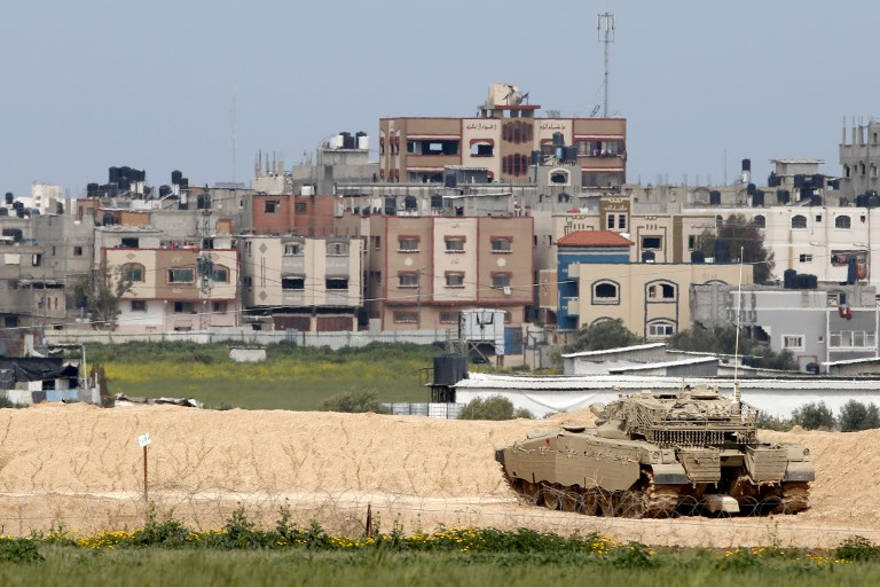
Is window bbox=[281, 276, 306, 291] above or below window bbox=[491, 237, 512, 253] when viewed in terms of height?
below

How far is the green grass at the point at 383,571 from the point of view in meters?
→ 22.5

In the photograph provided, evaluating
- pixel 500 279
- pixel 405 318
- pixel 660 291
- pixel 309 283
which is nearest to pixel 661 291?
pixel 660 291

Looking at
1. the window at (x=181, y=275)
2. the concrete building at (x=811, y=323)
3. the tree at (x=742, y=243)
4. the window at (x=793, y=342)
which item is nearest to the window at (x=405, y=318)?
the window at (x=181, y=275)

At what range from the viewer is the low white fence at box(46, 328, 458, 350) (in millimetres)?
93875

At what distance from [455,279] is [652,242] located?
43.3 ft

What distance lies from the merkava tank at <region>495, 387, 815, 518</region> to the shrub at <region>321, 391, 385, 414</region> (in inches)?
1005

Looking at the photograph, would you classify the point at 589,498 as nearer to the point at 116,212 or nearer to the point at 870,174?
the point at 116,212

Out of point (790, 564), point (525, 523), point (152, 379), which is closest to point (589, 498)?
point (525, 523)

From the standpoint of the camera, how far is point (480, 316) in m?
95.2

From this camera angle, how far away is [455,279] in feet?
346

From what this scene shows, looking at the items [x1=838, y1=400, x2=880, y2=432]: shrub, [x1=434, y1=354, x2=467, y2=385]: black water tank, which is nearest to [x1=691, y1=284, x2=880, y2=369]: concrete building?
[x1=838, y1=400, x2=880, y2=432]: shrub

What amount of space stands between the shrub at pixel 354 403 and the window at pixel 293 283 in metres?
39.4

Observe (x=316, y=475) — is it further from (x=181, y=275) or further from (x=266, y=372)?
(x=181, y=275)

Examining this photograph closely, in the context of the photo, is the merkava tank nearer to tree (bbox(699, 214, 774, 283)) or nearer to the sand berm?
the sand berm
